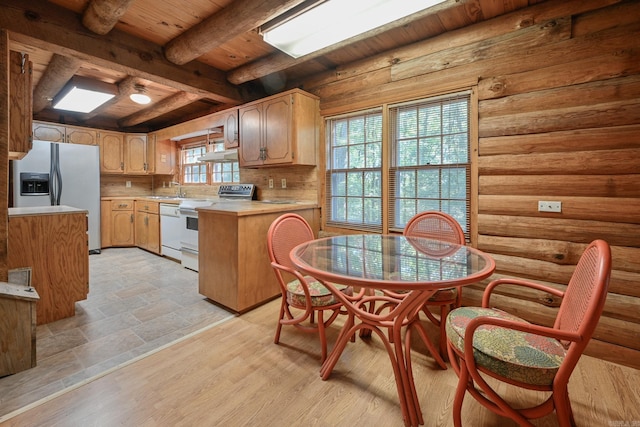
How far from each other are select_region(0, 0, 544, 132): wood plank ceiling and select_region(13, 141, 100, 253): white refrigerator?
3.45ft

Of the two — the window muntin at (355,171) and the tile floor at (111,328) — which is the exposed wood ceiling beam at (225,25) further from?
the tile floor at (111,328)

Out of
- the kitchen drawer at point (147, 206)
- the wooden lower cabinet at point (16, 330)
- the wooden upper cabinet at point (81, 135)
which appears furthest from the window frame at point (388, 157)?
the wooden upper cabinet at point (81, 135)

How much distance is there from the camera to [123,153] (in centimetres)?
552

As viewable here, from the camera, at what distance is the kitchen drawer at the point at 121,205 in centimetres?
524

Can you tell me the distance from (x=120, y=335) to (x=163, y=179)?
4440 mm

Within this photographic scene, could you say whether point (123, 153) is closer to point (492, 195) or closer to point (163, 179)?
point (163, 179)

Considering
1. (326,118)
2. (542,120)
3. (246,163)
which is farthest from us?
(246,163)

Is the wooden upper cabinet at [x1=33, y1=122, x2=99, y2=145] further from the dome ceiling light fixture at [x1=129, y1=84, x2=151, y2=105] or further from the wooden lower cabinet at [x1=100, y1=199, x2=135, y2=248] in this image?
the dome ceiling light fixture at [x1=129, y1=84, x2=151, y2=105]

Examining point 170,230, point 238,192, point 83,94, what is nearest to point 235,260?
point 238,192

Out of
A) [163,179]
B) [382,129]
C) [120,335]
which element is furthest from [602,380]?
[163,179]

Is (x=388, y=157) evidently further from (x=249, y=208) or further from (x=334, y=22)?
(x=249, y=208)

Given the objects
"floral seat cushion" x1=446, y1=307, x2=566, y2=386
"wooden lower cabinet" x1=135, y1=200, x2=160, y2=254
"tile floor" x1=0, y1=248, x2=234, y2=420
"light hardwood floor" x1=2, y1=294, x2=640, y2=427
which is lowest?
"light hardwood floor" x1=2, y1=294, x2=640, y2=427

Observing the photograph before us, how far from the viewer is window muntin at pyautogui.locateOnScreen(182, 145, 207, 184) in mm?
5238

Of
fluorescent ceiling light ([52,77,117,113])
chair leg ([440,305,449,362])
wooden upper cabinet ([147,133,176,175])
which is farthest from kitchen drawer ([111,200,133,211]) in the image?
chair leg ([440,305,449,362])
